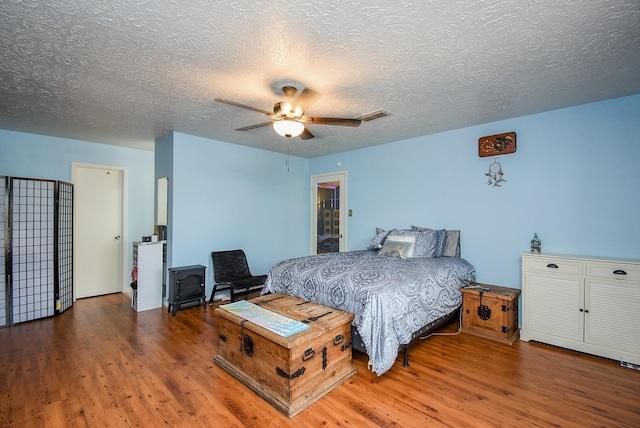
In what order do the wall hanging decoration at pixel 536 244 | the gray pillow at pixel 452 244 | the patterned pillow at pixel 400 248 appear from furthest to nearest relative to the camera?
the gray pillow at pixel 452 244 → the patterned pillow at pixel 400 248 → the wall hanging decoration at pixel 536 244

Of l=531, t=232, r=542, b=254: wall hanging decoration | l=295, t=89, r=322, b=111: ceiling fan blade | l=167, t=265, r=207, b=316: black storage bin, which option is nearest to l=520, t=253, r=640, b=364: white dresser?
l=531, t=232, r=542, b=254: wall hanging decoration

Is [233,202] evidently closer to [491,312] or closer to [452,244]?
[452,244]

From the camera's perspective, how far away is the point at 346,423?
6.00 feet

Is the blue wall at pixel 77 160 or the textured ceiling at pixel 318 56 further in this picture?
the blue wall at pixel 77 160

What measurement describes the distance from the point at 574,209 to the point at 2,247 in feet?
21.2

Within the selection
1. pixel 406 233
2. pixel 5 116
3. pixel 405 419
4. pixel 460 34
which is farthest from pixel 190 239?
pixel 460 34

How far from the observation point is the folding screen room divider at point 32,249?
11.3 feet

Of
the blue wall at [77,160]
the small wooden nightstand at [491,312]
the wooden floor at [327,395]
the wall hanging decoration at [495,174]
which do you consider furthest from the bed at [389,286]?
the blue wall at [77,160]

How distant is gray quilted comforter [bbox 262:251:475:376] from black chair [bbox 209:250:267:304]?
2.83ft

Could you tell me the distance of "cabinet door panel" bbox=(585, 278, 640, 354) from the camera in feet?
8.21

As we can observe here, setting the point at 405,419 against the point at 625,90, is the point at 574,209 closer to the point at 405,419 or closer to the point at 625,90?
the point at 625,90

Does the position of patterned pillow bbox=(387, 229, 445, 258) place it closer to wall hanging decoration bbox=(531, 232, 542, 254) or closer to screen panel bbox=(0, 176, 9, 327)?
wall hanging decoration bbox=(531, 232, 542, 254)

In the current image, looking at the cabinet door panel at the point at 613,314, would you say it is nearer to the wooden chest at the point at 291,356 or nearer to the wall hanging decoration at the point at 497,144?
the wall hanging decoration at the point at 497,144

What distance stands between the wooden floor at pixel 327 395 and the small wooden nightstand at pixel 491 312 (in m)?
0.13
